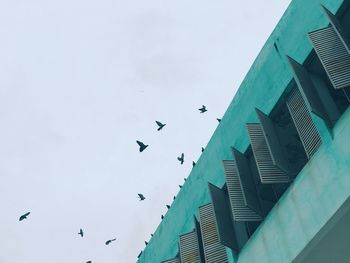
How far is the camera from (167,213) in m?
16.6

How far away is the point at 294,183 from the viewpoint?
30.6ft

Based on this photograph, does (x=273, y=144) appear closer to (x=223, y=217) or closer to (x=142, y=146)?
(x=223, y=217)

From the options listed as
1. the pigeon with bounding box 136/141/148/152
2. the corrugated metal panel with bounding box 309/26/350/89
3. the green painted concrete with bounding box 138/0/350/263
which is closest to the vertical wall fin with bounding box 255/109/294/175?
the green painted concrete with bounding box 138/0/350/263

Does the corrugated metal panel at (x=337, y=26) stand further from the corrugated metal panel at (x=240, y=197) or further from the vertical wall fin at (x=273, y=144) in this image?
the corrugated metal panel at (x=240, y=197)

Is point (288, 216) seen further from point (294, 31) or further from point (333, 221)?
point (294, 31)

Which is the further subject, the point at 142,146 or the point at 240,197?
the point at 142,146

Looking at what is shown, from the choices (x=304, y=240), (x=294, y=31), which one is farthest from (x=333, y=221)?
(x=294, y=31)

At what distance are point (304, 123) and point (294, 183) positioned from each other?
60.2 inches

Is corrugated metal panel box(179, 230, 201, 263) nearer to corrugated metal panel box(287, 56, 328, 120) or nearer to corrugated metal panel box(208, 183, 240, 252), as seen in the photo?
corrugated metal panel box(208, 183, 240, 252)

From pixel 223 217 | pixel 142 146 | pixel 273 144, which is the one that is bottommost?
pixel 142 146

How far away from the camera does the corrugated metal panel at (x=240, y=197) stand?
429 inches

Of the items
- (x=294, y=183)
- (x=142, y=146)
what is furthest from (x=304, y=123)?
(x=142, y=146)

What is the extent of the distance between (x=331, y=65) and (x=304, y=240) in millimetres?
3363

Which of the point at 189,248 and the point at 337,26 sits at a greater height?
the point at 337,26
